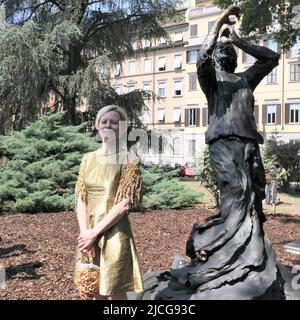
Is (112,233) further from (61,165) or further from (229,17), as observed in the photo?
(61,165)

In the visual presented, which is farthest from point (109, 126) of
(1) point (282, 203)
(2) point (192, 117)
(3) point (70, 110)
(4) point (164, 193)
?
(2) point (192, 117)

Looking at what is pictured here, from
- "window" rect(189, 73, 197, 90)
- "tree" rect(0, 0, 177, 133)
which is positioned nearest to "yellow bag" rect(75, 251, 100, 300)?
"tree" rect(0, 0, 177, 133)

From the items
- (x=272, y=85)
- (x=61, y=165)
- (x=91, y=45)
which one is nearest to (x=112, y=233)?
(x=61, y=165)

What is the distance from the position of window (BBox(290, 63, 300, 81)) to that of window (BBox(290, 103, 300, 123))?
87.2 inches

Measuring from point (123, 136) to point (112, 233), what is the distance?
0.66 meters

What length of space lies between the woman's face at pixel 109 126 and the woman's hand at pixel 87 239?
2.02ft

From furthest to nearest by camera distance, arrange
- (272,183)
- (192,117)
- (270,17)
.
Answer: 1. (192,117)
2. (272,183)
3. (270,17)

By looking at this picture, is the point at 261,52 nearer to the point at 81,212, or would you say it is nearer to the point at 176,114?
the point at 81,212

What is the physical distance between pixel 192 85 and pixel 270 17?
34281 mm

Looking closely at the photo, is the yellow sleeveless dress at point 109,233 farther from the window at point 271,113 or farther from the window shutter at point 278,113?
the window at point 271,113

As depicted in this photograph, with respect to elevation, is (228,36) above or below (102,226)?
above

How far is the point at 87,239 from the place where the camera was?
3059 mm

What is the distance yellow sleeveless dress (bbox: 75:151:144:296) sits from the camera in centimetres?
311
